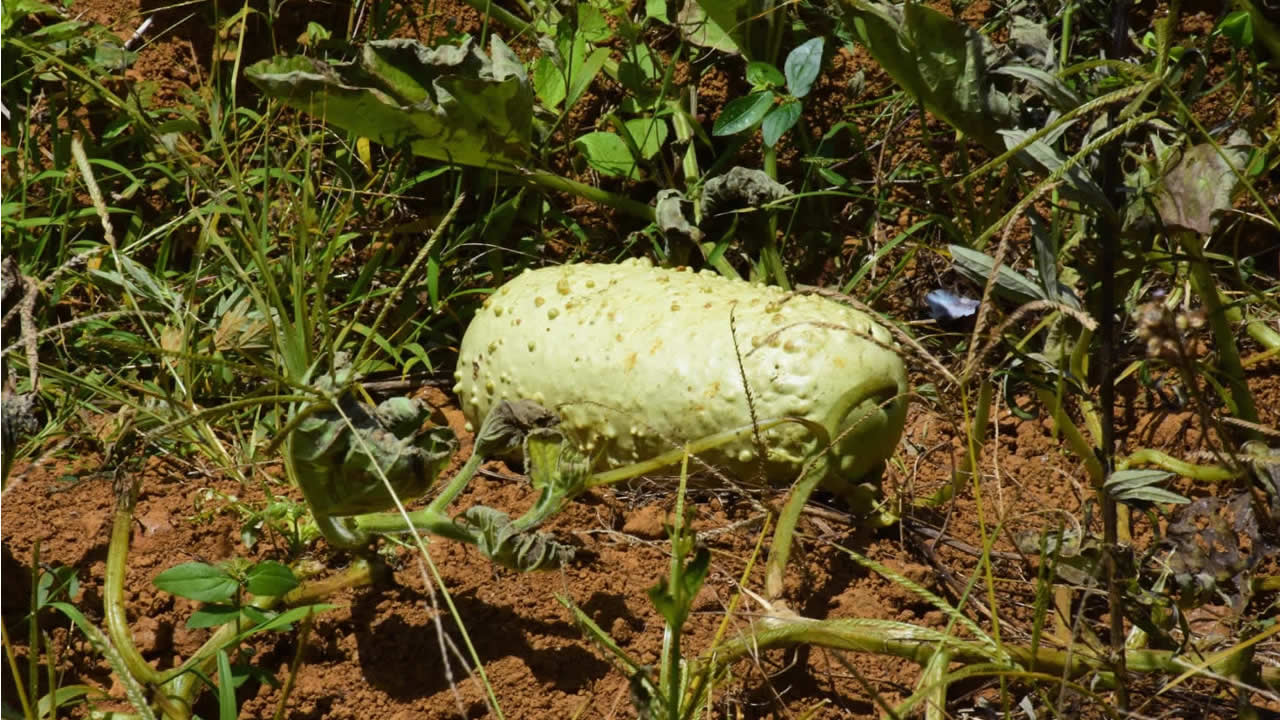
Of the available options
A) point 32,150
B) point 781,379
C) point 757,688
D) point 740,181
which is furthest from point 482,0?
point 757,688

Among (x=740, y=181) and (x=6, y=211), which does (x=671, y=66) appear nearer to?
(x=740, y=181)

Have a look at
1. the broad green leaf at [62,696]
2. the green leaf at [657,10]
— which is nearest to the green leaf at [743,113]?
the green leaf at [657,10]

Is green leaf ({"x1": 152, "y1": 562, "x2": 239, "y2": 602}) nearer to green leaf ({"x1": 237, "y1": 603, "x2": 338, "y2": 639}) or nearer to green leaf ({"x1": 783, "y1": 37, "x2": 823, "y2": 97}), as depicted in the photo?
green leaf ({"x1": 237, "y1": 603, "x2": 338, "y2": 639})

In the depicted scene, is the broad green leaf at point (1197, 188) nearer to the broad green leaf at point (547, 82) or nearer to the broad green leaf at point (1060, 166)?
the broad green leaf at point (1060, 166)

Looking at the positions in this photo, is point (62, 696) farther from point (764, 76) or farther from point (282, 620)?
point (764, 76)

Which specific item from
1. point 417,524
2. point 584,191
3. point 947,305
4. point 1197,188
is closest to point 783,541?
point 417,524

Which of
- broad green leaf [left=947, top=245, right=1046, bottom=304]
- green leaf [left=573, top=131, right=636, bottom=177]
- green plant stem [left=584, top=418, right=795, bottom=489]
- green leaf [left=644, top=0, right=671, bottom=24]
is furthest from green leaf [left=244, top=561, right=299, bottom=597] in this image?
green leaf [left=644, top=0, right=671, bottom=24]
